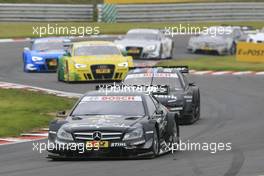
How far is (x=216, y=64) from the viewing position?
125 ft

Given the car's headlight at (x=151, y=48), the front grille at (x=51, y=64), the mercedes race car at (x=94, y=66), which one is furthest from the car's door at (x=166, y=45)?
the mercedes race car at (x=94, y=66)

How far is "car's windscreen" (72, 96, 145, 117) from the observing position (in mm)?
14766

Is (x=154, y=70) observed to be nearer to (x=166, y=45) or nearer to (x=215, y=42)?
(x=166, y=45)

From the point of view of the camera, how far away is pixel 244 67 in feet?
119

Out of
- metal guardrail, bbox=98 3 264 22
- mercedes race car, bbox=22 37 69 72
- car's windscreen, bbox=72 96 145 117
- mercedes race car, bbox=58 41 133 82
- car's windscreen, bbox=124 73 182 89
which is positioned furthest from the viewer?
metal guardrail, bbox=98 3 264 22

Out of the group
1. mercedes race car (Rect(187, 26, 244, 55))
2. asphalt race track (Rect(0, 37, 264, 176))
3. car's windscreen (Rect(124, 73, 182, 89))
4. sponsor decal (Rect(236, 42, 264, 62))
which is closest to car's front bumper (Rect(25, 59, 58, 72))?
asphalt race track (Rect(0, 37, 264, 176))

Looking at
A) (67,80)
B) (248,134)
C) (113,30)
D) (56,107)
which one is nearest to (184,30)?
(113,30)

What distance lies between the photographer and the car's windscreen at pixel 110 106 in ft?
48.4

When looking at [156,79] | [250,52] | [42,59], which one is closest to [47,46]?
[42,59]

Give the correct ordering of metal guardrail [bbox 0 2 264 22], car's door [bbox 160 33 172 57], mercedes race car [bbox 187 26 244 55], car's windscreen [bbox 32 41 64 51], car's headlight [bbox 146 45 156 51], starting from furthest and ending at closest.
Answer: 1. metal guardrail [bbox 0 2 264 22]
2. mercedes race car [bbox 187 26 244 55]
3. car's door [bbox 160 33 172 57]
4. car's headlight [bbox 146 45 156 51]
5. car's windscreen [bbox 32 41 64 51]

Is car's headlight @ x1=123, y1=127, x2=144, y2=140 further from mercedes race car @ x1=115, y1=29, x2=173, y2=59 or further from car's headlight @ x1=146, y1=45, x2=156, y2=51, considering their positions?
car's headlight @ x1=146, y1=45, x2=156, y2=51

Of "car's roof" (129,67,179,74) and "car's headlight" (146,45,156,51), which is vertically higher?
"car's roof" (129,67,179,74)

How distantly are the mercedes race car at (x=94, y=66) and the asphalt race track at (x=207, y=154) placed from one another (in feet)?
1.92

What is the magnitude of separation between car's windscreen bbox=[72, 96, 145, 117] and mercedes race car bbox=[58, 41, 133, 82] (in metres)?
14.6
